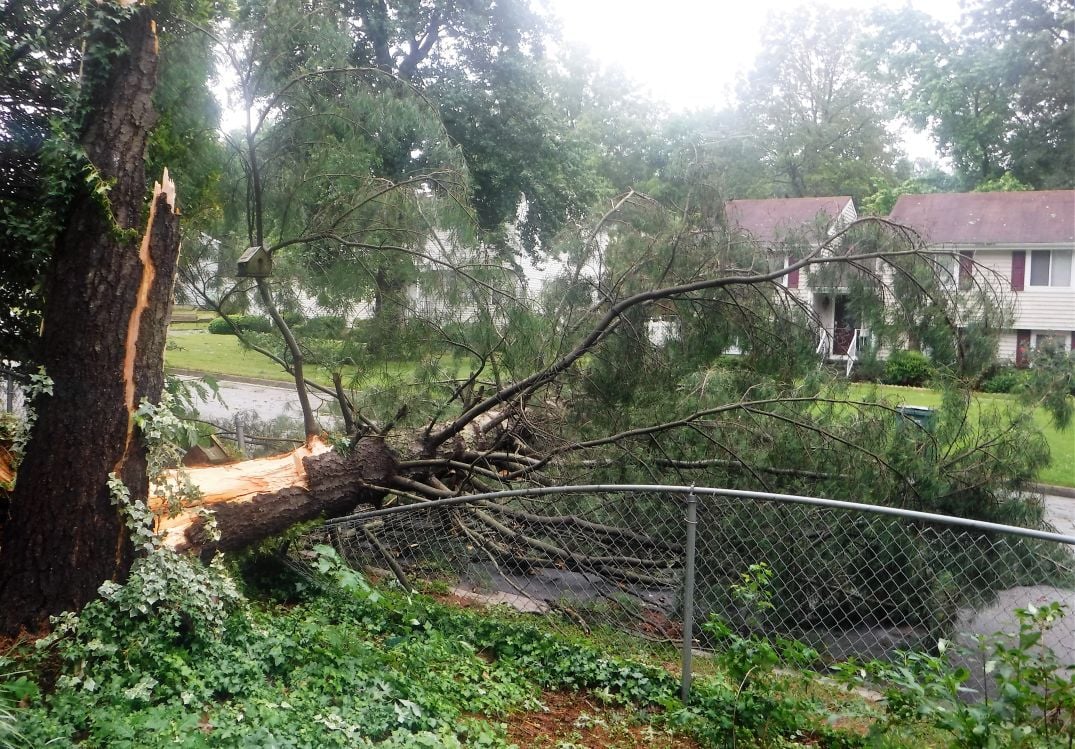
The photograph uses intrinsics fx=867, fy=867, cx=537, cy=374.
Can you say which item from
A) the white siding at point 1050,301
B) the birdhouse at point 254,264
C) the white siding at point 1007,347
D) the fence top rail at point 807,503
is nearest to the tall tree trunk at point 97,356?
the fence top rail at point 807,503

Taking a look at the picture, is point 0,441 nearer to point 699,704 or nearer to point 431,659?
point 431,659

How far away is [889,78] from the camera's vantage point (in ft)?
48.0

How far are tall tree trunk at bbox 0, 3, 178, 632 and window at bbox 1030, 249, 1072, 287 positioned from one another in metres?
11.5

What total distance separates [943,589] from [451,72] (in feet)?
51.4

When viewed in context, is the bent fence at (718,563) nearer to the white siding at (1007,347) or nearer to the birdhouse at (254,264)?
the white siding at (1007,347)

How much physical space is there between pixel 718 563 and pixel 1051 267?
1045cm

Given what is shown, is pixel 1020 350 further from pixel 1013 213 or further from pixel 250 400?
pixel 250 400

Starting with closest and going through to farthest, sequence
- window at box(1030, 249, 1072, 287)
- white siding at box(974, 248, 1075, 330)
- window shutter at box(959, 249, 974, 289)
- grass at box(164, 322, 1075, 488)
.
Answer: window shutter at box(959, 249, 974, 289) → grass at box(164, 322, 1075, 488) → white siding at box(974, 248, 1075, 330) → window at box(1030, 249, 1072, 287)

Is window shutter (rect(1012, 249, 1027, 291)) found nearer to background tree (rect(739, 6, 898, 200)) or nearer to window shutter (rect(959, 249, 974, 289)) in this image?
background tree (rect(739, 6, 898, 200))

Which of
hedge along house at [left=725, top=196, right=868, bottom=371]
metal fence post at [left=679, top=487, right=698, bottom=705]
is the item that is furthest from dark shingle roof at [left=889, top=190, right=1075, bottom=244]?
metal fence post at [left=679, top=487, right=698, bottom=705]

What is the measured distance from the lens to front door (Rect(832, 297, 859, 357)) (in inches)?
227

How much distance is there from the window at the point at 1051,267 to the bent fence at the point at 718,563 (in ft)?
29.2

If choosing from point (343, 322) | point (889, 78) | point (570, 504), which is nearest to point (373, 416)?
point (343, 322)

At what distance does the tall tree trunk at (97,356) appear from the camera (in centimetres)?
366
